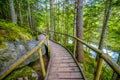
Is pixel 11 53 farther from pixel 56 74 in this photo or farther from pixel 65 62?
pixel 65 62

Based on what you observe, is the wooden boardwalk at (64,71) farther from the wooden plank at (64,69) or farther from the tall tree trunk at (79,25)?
the tall tree trunk at (79,25)

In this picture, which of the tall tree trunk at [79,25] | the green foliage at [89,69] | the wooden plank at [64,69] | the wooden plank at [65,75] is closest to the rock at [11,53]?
the wooden plank at [64,69]

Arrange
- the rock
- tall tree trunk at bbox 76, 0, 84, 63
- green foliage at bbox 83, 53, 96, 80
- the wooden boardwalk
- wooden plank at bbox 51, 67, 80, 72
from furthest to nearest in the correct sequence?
green foliage at bbox 83, 53, 96, 80
tall tree trunk at bbox 76, 0, 84, 63
wooden plank at bbox 51, 67, 80, 72
the wooden boardwalk
the rock

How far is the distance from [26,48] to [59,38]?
44.8 ft

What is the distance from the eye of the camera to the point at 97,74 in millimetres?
2768

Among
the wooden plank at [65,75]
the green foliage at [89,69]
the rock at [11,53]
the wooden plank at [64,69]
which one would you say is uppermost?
the rock at [11,53]

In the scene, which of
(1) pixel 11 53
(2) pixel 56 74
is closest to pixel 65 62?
(2) pixel 56 74

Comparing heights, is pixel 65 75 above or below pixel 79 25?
below

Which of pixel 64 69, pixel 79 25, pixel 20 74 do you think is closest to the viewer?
pixel 20 74

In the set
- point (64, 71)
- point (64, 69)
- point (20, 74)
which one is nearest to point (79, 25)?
point (64, 69)

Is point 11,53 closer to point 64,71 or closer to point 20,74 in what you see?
point 20,74

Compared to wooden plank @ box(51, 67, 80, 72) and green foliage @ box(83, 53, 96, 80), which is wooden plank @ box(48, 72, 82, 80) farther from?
green foliage @ box(83, 53, 96, 80)

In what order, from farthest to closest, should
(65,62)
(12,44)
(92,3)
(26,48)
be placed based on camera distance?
(92,3), (65,62), (26,48), (12,44)

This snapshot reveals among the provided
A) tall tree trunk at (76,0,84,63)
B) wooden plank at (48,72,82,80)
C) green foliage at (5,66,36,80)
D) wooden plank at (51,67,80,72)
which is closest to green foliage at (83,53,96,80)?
tall tree trunk at (76,0,84,63)
